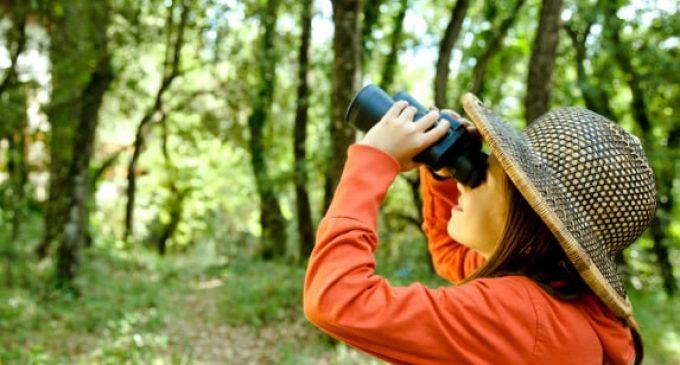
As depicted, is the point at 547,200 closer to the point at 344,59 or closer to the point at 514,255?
the point at 514,255

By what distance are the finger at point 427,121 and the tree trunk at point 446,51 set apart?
5.63 metres

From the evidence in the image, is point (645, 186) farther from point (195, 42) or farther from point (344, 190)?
point (195, 42)

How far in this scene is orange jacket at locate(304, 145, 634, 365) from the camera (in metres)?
1.21

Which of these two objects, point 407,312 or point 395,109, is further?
point 395,109

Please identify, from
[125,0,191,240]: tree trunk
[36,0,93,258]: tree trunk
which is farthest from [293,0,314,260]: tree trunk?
[36,0,93,258]: tree trunk

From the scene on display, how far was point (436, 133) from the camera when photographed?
141cm

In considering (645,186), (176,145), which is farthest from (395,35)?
(645,186)

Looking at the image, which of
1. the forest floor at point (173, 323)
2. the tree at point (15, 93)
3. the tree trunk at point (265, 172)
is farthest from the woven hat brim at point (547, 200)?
the tree trunk at point (265, 172)

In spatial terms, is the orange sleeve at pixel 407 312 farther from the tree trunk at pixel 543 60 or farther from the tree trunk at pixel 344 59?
the tree trunk at pixel 543 60

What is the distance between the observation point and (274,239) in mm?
11977

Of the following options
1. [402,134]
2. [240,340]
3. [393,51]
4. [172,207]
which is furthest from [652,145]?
[172,207]

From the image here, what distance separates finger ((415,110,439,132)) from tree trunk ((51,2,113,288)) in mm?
6737

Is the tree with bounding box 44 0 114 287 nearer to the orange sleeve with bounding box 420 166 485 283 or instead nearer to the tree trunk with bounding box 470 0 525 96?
the tree trunk with bounding box 470 0 525 96

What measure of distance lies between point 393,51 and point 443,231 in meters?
8.24
